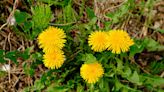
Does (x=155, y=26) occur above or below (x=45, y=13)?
below

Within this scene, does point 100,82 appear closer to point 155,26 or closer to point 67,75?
point 67,75

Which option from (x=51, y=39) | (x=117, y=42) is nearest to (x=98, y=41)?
(x=117, y=42)

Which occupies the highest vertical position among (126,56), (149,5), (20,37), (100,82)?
(149,5)

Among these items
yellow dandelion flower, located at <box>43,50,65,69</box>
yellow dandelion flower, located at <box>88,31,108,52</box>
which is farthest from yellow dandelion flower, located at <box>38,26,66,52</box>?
yellow dandelion flower, located at <box>88,31,108,52</box>

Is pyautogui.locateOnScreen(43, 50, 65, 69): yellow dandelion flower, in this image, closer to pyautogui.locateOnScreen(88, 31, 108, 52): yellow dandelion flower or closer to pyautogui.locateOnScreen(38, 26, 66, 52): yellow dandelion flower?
pyautogui.locateOnScreen(38, 26, 66, 52): yellow dandelion flower

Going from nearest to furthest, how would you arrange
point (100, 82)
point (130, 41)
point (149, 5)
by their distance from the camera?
1. point (130, 41)
2. point (100, 82)
3. point (149, 5)

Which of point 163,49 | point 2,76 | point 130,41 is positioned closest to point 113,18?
point 130,41
